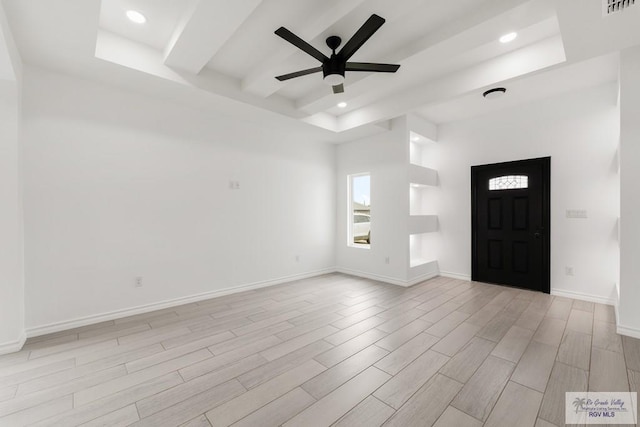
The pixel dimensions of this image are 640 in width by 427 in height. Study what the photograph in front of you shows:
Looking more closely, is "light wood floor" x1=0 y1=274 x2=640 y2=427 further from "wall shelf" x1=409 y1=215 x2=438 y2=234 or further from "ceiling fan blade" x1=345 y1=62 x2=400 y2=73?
"ceiling fan blade" x1=345 y1=62 x2=400 y2=73

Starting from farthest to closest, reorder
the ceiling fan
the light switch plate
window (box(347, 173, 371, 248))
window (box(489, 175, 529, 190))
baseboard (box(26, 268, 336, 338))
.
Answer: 1. window (box(347, 173, 371, 248))
2. window (box(489, 175, 529, 190))
3. the light switch plate
4. baseboard (box(26, 268, 336, 338))
5. the ceiling fan

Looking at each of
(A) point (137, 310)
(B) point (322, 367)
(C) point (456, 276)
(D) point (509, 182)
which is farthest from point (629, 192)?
(A) point (137, 310)

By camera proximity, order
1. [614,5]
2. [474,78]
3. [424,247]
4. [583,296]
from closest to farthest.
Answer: [614,5] < [474,78] < [583,296] < [424,247]

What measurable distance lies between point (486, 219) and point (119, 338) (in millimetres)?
5539

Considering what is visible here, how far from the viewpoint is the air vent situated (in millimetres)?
1993

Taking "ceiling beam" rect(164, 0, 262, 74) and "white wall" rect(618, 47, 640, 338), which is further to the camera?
"white wall" rect(618, 47, 640, 338)

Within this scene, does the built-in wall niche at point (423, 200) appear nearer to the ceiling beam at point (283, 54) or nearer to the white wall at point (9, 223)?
the ceiling beam at point (283, 54)

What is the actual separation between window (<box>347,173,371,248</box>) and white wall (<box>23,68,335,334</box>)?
148cm

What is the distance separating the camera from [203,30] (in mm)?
2441

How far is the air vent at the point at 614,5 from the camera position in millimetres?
1993

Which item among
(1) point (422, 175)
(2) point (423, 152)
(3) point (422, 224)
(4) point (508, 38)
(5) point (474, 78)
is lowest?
Answer: (3) point (422, 224)

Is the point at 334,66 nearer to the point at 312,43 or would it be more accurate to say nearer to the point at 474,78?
the point at 312,43

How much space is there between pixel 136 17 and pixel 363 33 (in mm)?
2099

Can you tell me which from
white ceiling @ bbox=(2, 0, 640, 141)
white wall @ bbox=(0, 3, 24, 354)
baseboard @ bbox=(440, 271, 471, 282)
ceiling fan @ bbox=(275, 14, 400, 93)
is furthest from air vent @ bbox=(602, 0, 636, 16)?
white wall @ bbox=(0, 3, 24, 354)
